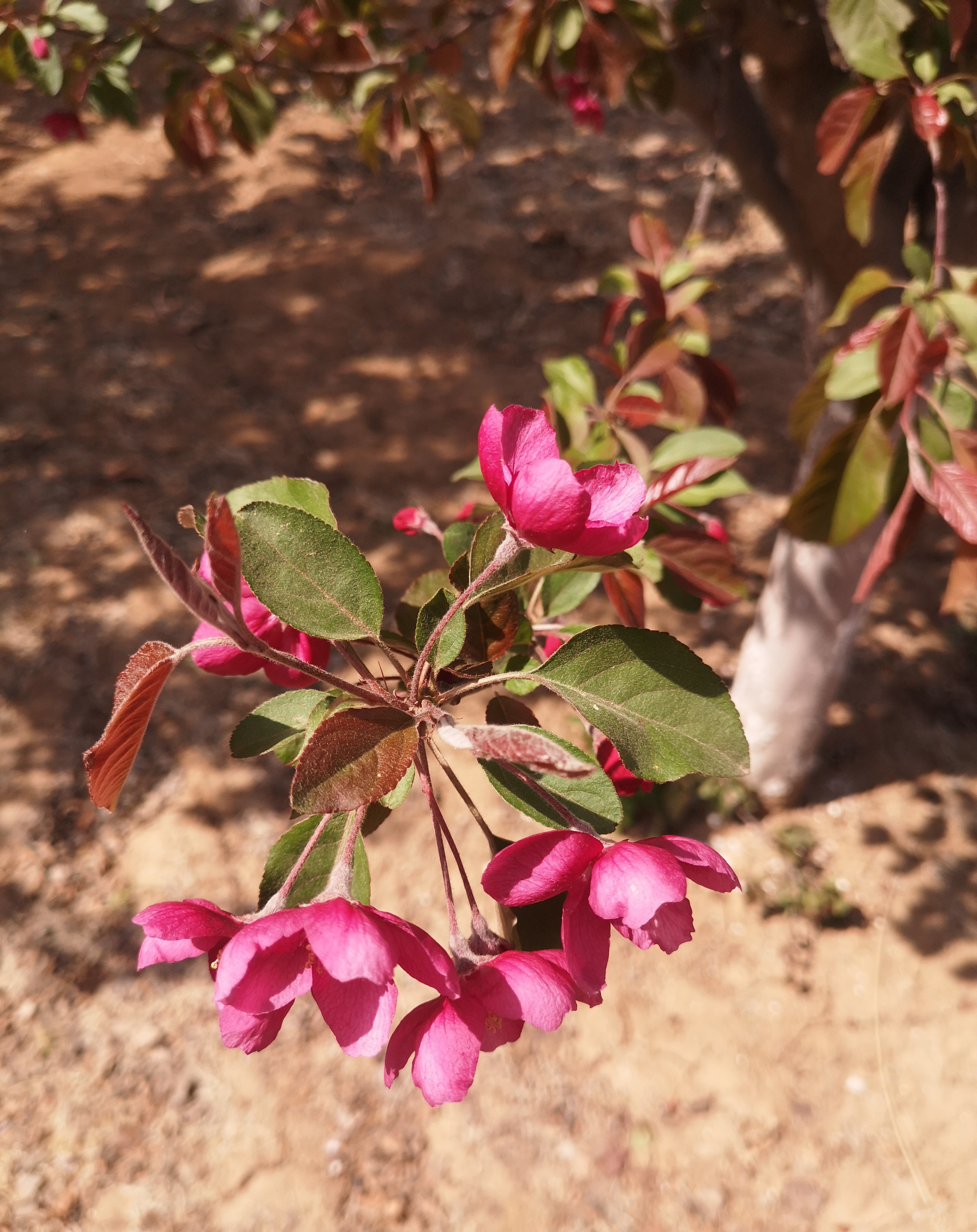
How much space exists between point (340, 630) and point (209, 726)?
8.18 feet

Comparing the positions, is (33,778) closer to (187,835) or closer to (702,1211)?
(187,835)

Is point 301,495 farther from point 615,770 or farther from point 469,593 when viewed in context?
point 615,770

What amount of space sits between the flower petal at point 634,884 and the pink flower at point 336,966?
4.8 inches

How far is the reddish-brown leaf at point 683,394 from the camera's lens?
1.57 m

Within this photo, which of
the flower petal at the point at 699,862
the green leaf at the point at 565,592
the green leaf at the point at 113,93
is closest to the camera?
the flower petal at the point at 699,862

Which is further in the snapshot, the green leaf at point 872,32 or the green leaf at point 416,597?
the green leaf at point 872,32

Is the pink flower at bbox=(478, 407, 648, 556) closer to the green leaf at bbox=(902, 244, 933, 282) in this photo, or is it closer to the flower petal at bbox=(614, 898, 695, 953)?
the flower petal at bbox=(614, 898, 695, 953)

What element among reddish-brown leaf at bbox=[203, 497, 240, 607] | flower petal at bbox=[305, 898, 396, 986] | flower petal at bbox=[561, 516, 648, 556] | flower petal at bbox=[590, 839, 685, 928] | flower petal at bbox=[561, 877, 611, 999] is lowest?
flower petal at bbox=[561, 877, 611, 999]

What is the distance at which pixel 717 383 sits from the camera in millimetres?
1690

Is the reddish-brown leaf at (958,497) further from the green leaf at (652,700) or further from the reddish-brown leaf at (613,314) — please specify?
the reddish-brown leaf at (613,314)

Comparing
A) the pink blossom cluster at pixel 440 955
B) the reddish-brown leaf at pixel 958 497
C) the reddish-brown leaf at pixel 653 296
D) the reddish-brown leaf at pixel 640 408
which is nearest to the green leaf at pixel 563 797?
the pink blossom cluster at pixel 440 955

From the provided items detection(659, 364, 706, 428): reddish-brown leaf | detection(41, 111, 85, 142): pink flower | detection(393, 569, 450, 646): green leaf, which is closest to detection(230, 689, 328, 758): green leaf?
detection(393, 569, 450, 646): green leaf

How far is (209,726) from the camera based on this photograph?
3.00 metres

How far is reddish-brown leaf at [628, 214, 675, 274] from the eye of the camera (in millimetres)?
1613
